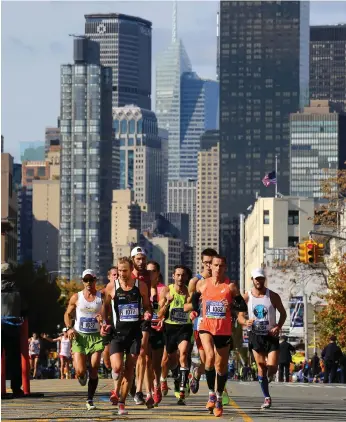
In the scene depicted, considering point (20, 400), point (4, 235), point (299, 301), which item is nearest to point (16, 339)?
point (20, 400)

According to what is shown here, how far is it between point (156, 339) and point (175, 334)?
0.27 meters

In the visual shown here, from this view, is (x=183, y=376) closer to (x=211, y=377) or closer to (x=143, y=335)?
(x=143, y=335)

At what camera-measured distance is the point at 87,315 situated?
22734 millimetres

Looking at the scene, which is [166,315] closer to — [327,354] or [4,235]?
[327,354]

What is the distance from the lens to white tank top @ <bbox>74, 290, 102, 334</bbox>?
2267cm

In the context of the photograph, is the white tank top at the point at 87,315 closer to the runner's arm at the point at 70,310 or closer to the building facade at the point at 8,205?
the runner's arm at the point at 70,310

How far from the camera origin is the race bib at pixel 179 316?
78.6 feet

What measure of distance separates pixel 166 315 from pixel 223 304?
247 centimetres

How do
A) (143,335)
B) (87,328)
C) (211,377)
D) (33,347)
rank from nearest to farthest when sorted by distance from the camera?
(211,377) → (87,328) → (143,335) → (33,347)

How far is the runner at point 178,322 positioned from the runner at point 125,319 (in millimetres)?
1923

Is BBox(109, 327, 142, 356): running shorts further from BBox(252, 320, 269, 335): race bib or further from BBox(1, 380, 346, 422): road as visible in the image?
BBox(252, 320, 269, 335): race bib

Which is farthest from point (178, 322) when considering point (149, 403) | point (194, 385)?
point (194, 385)

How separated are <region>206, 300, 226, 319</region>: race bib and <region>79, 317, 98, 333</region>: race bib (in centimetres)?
169

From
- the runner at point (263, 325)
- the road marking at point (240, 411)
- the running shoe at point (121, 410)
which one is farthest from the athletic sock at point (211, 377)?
the runner at point (263, 325)
